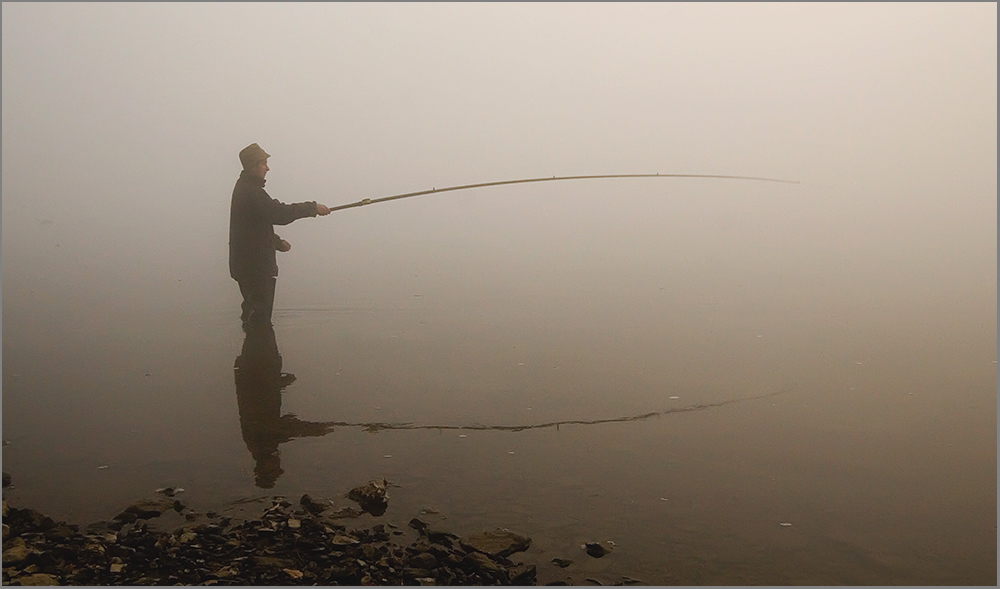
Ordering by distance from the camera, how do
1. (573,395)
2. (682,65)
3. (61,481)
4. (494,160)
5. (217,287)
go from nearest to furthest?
(61,481), (573,395), (217,287), (494,160), (682,65)

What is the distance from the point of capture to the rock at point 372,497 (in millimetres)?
5270

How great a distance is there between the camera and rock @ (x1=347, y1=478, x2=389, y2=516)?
5.27m

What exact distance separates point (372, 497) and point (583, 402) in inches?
96.5

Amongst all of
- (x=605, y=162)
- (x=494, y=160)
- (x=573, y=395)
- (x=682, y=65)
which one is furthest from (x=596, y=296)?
(x=682, y=65)

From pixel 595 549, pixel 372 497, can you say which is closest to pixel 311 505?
pixel 372 497

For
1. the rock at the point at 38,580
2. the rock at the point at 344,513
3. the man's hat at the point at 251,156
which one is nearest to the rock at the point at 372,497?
the rock at the point at 344,513

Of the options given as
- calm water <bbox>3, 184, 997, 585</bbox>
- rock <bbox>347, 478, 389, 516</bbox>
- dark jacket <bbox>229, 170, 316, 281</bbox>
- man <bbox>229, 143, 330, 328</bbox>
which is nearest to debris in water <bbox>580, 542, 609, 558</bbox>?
calm water <bbox>3, 184, 997, 585</bbox>

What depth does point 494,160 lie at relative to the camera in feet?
143

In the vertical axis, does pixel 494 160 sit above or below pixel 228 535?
above

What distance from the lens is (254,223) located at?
8.88 metres

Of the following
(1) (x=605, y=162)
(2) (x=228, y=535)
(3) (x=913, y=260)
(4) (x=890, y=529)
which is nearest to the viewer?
(2) (x=228, y=535)

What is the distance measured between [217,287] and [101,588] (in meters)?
9.10

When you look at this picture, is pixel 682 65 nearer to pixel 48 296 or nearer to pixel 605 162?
pixel 605 162

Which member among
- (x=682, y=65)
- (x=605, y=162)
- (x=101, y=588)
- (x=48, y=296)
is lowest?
(x=101, y=588)
